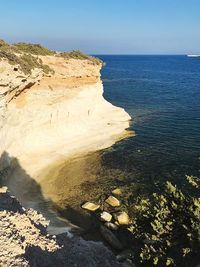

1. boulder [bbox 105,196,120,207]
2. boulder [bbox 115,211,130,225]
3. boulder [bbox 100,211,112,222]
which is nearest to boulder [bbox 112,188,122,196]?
boulder [bbox 105,196,120,207]

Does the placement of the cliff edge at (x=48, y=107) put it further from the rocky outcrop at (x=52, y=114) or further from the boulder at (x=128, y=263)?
the boulder at (x=128, y=263)

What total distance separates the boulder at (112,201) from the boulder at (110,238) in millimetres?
3154

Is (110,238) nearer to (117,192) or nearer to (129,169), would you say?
(117,192)

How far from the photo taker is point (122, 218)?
79.0 feet

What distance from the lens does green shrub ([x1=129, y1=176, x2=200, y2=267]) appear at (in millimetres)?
16938

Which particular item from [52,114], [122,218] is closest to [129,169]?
[122,218]

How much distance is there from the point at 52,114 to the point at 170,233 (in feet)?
68.7

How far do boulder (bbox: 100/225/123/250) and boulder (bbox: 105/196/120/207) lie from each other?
3154 millimetres

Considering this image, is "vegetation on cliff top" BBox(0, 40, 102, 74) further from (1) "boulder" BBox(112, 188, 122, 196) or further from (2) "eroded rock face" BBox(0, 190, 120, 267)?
(2) "eroded rock face" BBox(0, 190, 120, 267)

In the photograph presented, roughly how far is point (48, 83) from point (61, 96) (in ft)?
8.04

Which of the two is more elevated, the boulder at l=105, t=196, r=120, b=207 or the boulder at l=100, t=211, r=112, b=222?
the boulder at l=105, t=196, r=120, b=207

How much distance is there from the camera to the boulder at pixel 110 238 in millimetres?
21250

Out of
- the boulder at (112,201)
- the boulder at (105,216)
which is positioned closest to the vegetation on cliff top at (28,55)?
the boulder at (112,201)

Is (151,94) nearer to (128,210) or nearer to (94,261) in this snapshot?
(128,210)
